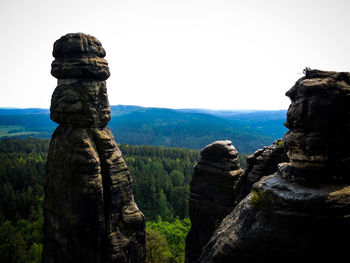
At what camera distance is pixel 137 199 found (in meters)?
79.5

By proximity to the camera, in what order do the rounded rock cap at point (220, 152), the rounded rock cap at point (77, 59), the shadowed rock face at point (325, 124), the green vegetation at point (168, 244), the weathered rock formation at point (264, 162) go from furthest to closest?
the green vegetation at point (168, 244) → the rounded rock cap at point (220, 152) → the rounded rock cap at point (77, 59) → the weathered rock formation at point (264, 162) → the shadowed rock face at point (325, 124)

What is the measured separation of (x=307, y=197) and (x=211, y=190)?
1394 centimetres

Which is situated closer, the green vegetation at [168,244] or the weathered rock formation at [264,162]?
the weathered rock formation at [264,162]

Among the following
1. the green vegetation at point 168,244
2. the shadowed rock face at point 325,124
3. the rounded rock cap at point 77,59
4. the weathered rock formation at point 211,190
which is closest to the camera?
the shadowed rock face at point 325,124

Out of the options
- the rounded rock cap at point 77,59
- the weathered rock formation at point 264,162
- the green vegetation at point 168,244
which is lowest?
the green vegetation at point 168,244

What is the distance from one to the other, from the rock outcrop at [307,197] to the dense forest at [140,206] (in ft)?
100

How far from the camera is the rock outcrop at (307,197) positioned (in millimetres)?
7961

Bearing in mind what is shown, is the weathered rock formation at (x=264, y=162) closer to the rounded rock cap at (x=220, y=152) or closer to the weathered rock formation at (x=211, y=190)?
the weathered rock formation at (x=211, y=190)

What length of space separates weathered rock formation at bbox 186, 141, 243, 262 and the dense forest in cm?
1624

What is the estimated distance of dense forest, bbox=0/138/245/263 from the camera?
4128 centimetres

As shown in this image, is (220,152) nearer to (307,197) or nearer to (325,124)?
(325,124)

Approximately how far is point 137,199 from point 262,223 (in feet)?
245

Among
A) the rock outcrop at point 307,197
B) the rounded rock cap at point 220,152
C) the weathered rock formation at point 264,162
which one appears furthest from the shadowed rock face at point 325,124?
the rounded rock cap at point 220,152

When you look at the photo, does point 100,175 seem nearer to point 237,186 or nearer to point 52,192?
point 52,192
